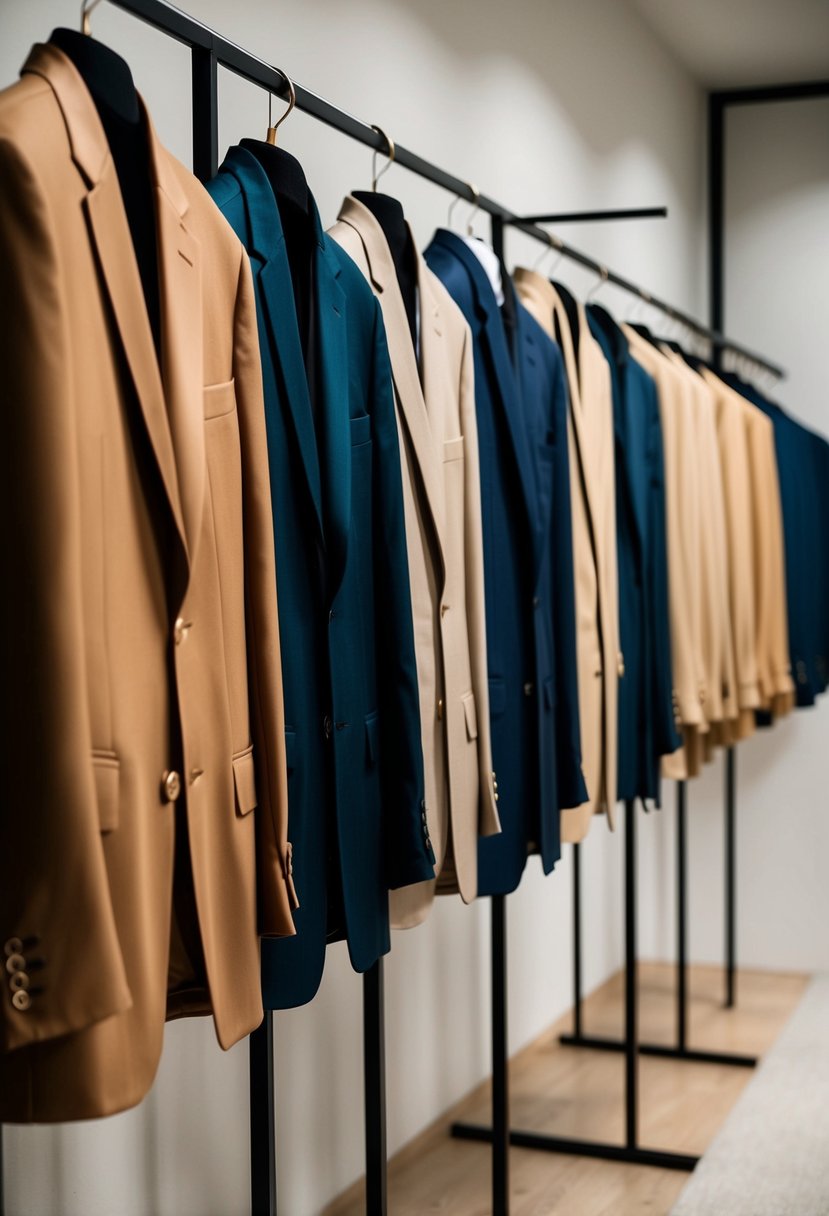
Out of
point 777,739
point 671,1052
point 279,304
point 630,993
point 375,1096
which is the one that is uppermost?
point 279,304

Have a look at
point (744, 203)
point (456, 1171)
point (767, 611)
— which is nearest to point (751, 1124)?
point (456, 1171)

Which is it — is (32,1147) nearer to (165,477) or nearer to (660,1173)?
A: (165,477)

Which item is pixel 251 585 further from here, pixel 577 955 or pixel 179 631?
pixel 577 955

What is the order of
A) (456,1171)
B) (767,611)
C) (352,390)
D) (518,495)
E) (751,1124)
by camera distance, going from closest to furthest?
(352,390) → (518,495) → (456,1171) → (751,1124) → (767,611)

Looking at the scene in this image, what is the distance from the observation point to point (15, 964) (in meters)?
1.11

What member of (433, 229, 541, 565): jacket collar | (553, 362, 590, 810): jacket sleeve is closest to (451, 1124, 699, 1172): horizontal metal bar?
(553, 362, 590, 810): jacket sleeve

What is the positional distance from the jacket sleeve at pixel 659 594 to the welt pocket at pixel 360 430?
1377 millimetres

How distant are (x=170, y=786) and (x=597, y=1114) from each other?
2.52 meters

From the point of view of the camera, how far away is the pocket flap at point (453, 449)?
6.82 ft

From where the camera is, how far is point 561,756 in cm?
241

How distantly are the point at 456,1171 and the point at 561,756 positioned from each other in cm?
119

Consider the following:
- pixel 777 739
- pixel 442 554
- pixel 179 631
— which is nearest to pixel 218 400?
pixel 179 631

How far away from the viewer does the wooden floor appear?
2953 millimetres

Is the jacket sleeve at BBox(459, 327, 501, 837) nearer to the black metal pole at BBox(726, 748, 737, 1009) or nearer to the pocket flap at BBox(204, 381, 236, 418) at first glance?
the pocket flap at BBox(204, 381, 236, 418)
